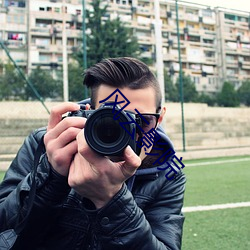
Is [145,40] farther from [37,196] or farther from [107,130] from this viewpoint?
[107,130]

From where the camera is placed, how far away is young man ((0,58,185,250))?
79cm

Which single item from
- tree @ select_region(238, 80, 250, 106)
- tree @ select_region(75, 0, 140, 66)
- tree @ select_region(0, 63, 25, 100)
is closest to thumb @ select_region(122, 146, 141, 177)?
tree @ select_region(0, 63, 25, 100)

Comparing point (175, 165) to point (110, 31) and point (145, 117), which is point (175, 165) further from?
point (110, 31)

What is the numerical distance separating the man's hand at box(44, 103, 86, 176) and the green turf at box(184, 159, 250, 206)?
99.8 inches

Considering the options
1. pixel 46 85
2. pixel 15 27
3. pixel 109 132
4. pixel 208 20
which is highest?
pixel 208 20

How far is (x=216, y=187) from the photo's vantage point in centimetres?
412

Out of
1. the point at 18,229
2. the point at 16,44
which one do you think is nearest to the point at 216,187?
the point at 18,229

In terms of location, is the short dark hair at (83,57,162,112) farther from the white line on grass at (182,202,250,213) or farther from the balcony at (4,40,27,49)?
the balcony at (4,40,27,49)

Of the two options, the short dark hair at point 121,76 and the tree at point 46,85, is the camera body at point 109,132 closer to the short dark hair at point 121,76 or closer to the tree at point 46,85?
the short dark hair at point 121,76

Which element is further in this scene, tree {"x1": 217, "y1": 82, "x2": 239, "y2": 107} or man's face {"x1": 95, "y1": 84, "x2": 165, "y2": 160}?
tree {"x1": 217, "y1": 82, "x2": 239, "y2": 107}

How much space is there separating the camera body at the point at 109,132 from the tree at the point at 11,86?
308 inches

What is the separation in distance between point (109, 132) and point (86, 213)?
22 centimetres

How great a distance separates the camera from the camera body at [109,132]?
718 millimetres
